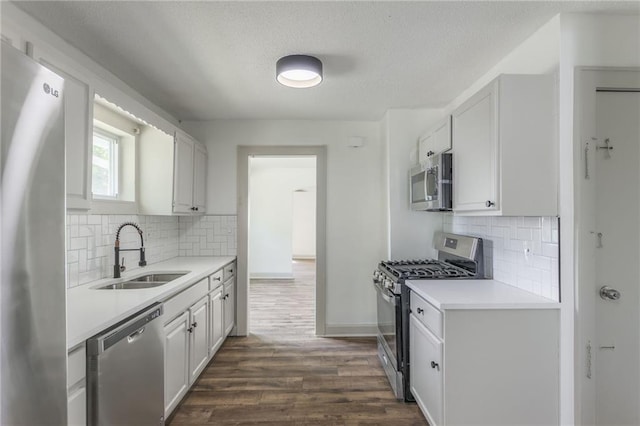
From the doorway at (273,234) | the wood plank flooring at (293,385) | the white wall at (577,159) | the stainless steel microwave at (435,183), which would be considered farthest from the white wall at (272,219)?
the white wall at (577,159)

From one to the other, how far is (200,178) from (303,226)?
6.49 metres

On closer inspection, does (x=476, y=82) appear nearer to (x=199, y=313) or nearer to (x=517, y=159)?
(x=517, y=159)

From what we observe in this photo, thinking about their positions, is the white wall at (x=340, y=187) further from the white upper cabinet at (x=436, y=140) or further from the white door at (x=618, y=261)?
the white door at (x=618, y=261)

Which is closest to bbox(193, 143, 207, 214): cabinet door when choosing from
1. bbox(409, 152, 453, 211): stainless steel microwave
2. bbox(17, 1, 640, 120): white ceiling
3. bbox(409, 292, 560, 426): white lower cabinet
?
bbox(17, 1, 640, 120): white ceiling

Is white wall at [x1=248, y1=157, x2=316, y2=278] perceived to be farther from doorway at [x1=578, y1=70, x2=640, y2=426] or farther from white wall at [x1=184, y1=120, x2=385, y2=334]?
doorway at [x1=578, y1=70, x2=640, y2=426]

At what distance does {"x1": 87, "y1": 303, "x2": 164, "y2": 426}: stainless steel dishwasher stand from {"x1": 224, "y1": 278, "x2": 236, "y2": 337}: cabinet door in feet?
4.51

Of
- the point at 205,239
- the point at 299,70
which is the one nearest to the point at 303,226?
the point at 205,239

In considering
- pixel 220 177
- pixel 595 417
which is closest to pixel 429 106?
pixel 220 177

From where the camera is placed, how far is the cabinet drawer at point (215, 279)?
2.71m

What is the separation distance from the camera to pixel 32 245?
85 centimetres

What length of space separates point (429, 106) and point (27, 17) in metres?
3.05

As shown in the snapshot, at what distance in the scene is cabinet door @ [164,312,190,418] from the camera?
75.6 inches

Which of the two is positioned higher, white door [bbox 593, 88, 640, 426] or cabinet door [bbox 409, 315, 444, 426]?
white door [bbox 593, 88, 640, 426]

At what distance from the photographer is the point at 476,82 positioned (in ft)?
8.21
